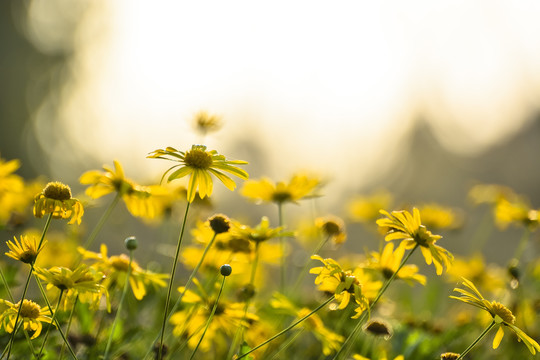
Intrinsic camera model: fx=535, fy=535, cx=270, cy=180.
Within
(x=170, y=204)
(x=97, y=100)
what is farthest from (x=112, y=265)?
(x=97, y=100)

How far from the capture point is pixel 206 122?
7.91 ft

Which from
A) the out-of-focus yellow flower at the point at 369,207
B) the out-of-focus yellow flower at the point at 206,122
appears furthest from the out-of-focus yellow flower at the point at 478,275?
the out-of-focus yellow flower at the point at 206,122

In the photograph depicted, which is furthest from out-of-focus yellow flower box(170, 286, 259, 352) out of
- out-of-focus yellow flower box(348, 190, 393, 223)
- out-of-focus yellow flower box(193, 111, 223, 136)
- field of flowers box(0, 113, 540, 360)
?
out-of-focus yellow flower box(348, 190, 393, 223)

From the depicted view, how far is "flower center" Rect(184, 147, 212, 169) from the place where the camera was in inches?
63.2

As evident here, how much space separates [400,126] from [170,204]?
1325 cm

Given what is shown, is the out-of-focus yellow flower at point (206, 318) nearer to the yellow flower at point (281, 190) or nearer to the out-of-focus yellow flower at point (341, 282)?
the out-of-focus yellow flower at point (341, 282)

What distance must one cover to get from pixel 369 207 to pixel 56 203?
247cm

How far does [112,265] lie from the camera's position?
5.77 ft

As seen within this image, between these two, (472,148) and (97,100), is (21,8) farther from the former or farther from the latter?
(472,148)

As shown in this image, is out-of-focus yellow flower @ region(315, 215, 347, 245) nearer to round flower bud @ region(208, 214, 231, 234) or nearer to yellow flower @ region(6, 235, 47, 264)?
round flower bud @ region(208, 214, 231, 234)

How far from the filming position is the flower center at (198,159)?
1.60 metres

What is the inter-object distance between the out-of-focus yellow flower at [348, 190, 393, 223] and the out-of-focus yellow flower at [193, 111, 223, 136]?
1.49 metres

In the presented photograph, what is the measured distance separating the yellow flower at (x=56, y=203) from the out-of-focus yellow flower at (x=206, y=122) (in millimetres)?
971

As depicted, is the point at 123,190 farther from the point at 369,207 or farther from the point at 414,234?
the point at 369,207
